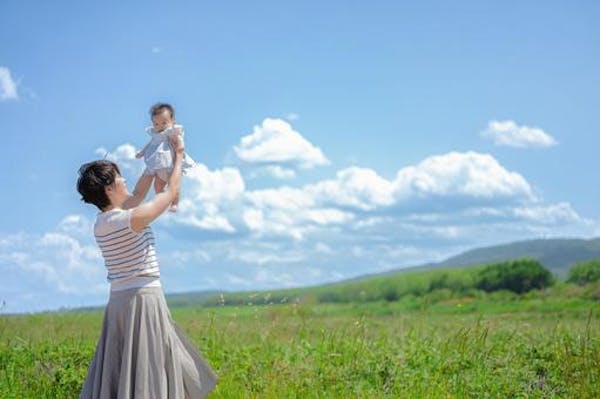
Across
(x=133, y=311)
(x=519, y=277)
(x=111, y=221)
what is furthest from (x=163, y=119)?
(x=519, y=277)

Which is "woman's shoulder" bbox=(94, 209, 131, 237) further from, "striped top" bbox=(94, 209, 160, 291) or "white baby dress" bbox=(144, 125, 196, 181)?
"white baby dress" bbox=(144, 125, 196, 181)

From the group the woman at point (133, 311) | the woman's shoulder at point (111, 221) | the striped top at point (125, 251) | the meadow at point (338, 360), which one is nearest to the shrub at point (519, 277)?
the meadow at point (338, 360)

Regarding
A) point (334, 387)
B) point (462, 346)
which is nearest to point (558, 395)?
point (462, 346)

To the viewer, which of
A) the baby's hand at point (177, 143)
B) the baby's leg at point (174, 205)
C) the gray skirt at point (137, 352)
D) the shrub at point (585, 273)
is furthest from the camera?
the shrub at point (585, 273)

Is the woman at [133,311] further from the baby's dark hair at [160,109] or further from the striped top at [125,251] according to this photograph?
the baby's dark hair at [160,109]

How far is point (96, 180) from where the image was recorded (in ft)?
17.2

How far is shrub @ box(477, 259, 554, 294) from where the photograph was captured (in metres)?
27.2

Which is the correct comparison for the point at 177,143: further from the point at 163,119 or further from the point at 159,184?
the point at 159,184

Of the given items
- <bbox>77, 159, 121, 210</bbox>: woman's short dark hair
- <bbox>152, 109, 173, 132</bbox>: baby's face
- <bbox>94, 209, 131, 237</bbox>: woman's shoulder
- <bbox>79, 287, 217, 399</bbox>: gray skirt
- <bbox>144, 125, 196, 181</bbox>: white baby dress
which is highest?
<bbox>152, 109, 173, 132</bbox>: baby's face

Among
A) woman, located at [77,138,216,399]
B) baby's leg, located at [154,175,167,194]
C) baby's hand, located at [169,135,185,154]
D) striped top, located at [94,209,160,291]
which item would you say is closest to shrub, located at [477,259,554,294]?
baby's leg, located at [154,175,167,194]

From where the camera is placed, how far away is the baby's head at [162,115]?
5.77 meters

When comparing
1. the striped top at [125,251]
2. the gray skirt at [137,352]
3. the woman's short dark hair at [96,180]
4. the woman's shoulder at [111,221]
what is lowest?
the gray skirt at [137,352]

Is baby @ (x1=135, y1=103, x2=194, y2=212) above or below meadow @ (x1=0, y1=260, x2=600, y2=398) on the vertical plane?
above

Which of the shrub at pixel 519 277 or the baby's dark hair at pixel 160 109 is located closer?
the baby's dark hair at pixel 160 109
